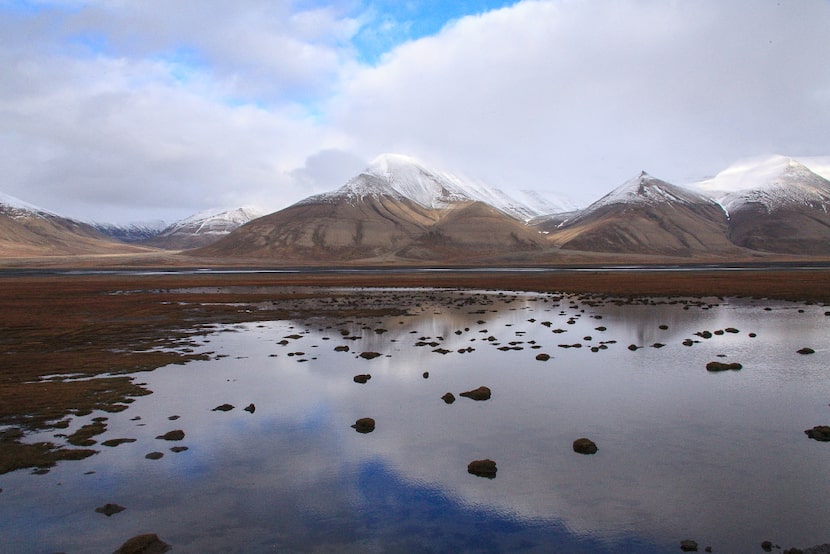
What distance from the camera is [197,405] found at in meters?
17.2

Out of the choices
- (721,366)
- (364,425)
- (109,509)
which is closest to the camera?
(109,509)

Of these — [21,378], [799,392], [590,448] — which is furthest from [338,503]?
[21,378]

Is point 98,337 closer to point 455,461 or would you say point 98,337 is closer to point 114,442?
point 114,442

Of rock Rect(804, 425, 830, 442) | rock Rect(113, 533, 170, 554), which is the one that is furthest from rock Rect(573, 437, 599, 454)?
rock Rect(113, 533, 170, 554)

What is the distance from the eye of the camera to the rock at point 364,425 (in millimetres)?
14445

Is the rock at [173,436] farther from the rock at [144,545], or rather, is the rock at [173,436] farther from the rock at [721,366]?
the rock at [721,366]

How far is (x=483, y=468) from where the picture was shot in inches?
457

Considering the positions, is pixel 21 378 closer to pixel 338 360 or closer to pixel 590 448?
pixel 338 360

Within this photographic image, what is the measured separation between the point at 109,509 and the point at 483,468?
743 cm

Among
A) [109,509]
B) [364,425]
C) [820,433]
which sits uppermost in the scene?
[820,433]

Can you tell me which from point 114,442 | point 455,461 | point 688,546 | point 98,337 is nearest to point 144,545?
point 114,442

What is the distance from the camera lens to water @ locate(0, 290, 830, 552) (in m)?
9.30

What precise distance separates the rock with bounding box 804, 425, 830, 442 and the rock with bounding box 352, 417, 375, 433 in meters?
11.1

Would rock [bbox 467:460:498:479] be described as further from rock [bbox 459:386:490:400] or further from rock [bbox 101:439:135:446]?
rock [bbox 101:439:135:446]
